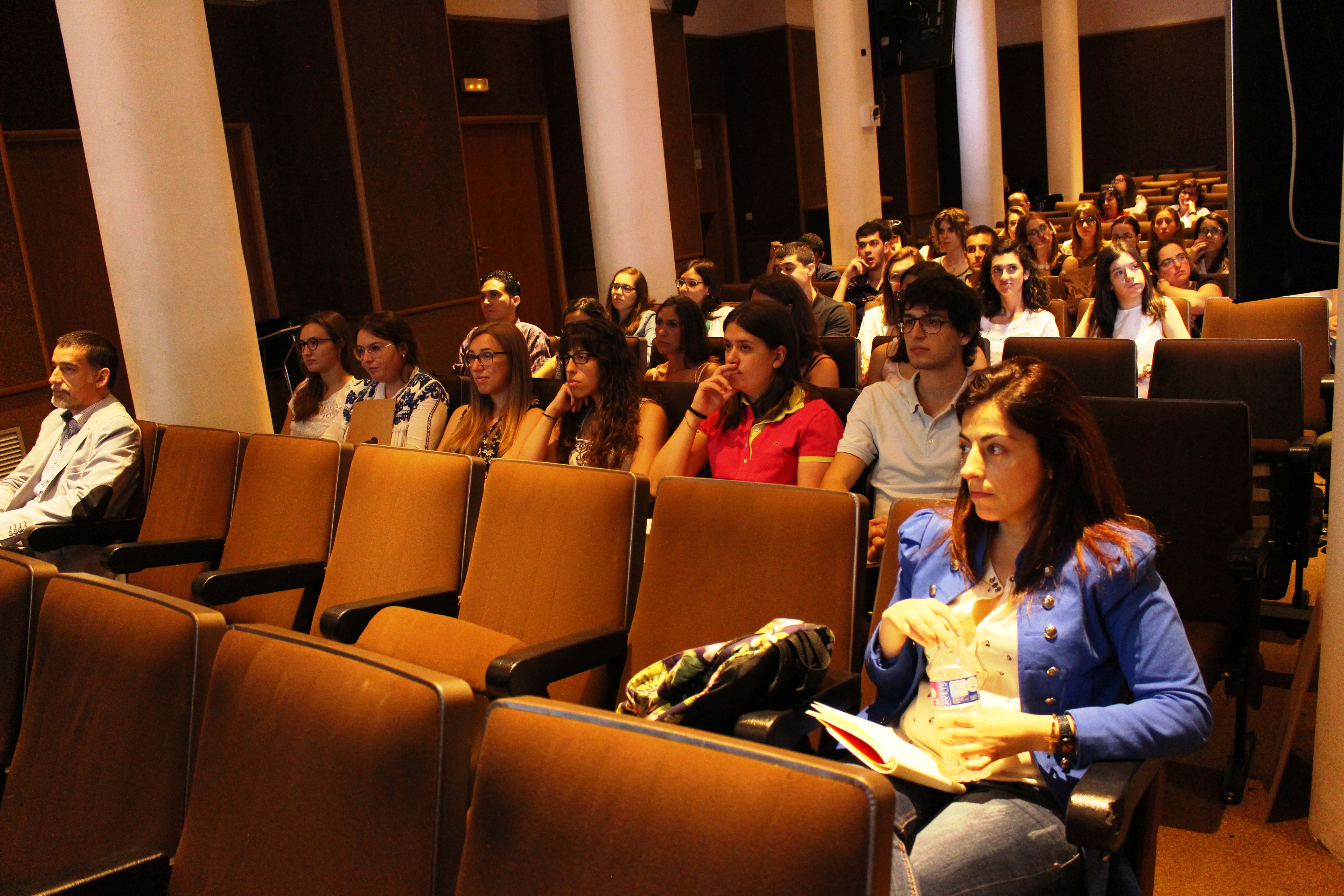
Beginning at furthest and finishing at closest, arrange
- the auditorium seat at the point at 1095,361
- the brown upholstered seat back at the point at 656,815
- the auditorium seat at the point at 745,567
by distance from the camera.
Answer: the auditorium seat at the point at 1095,361
the auditorium seat at the point at 745,567
the brown upholstered seat back at the point at 656,815

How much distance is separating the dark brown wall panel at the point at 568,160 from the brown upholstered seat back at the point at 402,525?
22.6ft

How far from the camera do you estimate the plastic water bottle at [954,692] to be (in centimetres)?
147

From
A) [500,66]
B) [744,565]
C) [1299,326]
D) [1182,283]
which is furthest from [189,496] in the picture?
[500,66]

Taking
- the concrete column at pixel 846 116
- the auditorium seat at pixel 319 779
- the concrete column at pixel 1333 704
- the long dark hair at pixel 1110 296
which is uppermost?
the concrete column at pixel 846 116

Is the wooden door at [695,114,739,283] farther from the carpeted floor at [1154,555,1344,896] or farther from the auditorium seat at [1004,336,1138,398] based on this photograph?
the carpeted floor at [1154,555,1344,896]

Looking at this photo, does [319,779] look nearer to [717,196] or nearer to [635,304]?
[635,304]

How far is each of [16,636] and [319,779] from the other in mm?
915

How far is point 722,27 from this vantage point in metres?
12.3

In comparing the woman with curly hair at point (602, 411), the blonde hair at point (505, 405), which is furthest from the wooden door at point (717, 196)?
the woman with curly hair at point (602, 411)

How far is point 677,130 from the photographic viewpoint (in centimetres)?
1032

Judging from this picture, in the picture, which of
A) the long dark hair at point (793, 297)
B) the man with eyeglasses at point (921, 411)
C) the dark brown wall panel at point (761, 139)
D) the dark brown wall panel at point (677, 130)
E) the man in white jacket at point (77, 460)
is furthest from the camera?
the dark brown wall panel at point (761, 139)

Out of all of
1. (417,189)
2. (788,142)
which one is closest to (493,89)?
(417,189)

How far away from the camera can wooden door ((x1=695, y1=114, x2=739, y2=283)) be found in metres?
12.1

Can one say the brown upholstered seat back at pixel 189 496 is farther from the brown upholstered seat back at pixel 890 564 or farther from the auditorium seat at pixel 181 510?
A: the brown upholstered seat back at pixel 890 564
